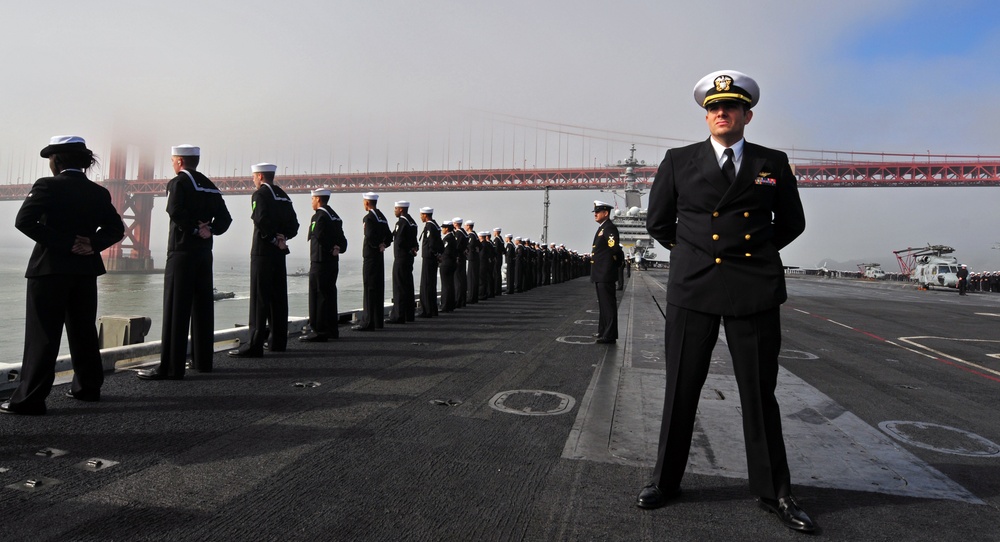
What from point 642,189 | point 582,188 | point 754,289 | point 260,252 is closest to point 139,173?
point 582,188

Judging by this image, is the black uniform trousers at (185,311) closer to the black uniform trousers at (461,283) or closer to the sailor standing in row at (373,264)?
the sailor standing in row at (373,264)

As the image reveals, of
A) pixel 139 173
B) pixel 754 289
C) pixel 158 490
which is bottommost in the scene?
pixel 158 490

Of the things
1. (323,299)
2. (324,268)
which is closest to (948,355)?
(323,299)

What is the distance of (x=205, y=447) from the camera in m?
2.93

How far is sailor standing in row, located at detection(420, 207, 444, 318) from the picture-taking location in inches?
416

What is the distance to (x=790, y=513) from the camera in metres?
2.23

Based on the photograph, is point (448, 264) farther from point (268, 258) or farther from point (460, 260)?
point (268, 258)

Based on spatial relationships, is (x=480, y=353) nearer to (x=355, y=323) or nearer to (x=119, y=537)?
(x=355, y=323)

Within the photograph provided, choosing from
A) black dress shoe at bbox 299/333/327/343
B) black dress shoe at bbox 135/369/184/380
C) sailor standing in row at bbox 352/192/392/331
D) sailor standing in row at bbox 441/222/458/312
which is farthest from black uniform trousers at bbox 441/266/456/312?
black dress shoe at bbox 135/369/184/380

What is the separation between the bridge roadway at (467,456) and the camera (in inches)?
85.4

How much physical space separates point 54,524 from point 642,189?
10209 cm

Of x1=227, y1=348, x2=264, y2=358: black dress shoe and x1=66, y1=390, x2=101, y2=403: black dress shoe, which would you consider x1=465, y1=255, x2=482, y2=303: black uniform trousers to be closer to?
x1=227, y1=348, x2=264, y2=358: black dress shoe

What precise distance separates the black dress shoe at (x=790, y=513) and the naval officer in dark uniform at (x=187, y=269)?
430 centimetres

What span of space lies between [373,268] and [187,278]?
149 inches
